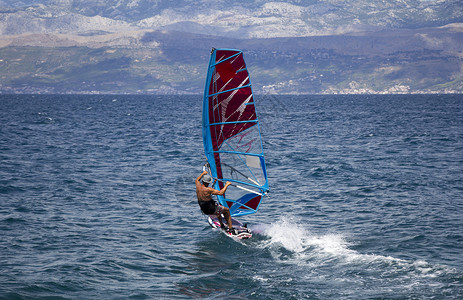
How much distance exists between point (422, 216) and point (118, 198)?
16851 millimetres

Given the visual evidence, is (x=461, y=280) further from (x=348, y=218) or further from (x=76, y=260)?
(x=76, y=260)

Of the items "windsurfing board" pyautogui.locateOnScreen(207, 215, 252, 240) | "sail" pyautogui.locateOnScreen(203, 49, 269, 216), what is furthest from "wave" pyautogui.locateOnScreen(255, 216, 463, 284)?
"sail" pyautogui.locateOnScreen(203, 49, 269, 216)

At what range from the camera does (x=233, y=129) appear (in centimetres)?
2233

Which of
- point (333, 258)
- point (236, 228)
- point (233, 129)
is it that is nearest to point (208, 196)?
point (236, 228)

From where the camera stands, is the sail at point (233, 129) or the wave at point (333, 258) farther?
the sail at point (233, 129)

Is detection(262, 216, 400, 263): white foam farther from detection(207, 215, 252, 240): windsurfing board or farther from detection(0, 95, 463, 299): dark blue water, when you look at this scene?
detection(207, 215, 252, 240): windsurfing board

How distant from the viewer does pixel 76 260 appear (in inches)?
759

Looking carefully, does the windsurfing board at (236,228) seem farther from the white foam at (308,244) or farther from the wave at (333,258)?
the white foam at (308,244)

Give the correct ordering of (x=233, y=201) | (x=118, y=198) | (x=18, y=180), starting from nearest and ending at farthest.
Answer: (x=233, y=201), (x=118, y=198), (x=18, y=180)

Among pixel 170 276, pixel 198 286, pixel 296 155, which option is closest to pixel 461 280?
pixel 198 286

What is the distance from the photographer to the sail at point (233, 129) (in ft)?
71.1

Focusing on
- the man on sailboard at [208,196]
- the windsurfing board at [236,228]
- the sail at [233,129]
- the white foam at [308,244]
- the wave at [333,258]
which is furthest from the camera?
the windsurfing board at [236,228]

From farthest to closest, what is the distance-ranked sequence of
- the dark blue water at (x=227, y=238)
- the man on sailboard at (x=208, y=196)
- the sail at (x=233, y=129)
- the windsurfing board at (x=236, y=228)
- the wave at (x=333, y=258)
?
1. the windsurfing board at (x=236, y=228)
2. the sail at (x=233, y=129)
3. the man on sailboard at (x=208, y=196)
4. the wave at (x=333, y=258)
5. the dark blue water at (x=227, y=238)

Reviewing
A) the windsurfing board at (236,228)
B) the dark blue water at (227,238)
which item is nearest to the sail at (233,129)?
the windsurfing board at (236,228)
